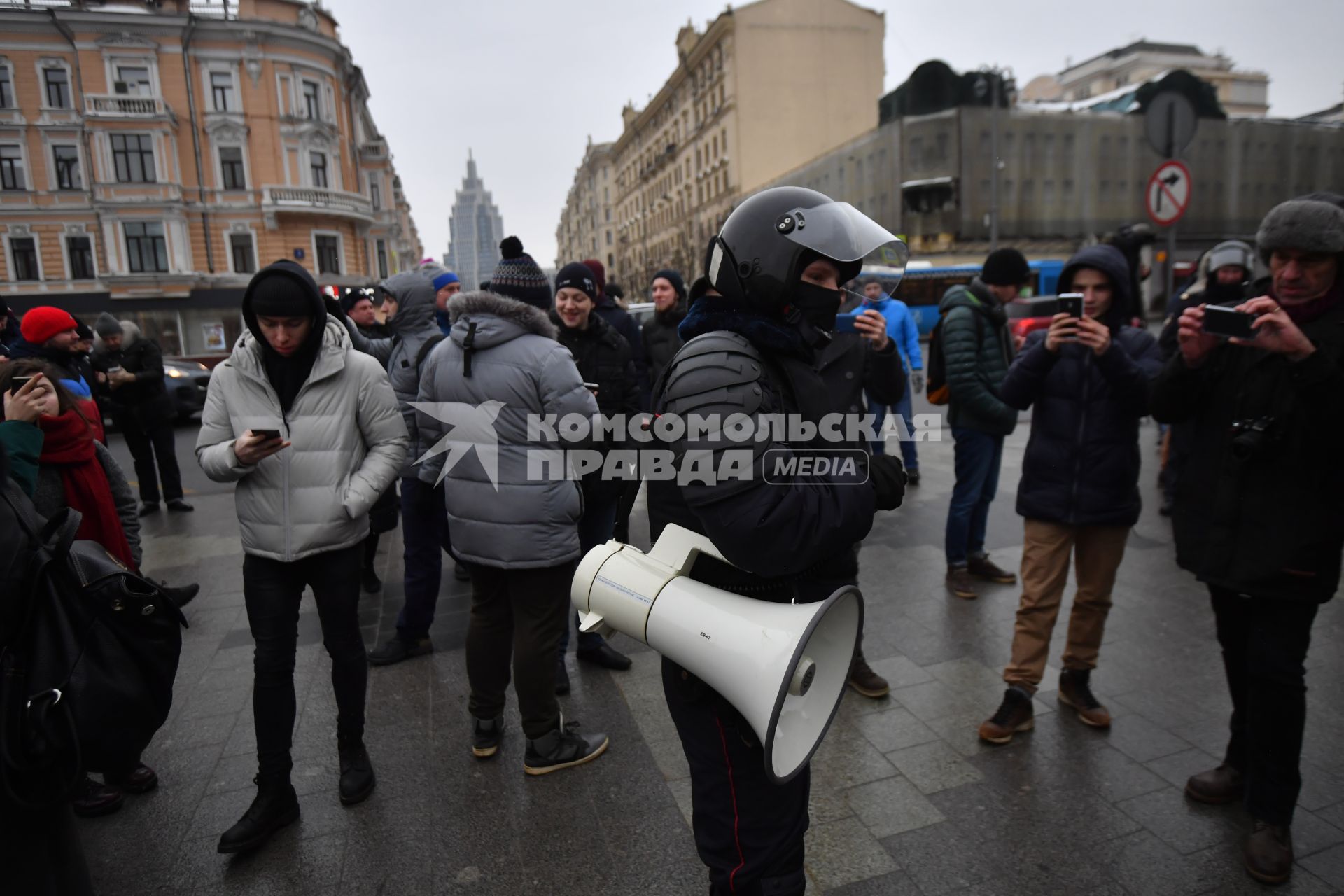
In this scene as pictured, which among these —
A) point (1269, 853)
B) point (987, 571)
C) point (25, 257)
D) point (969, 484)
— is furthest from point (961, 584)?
point (25, 257)

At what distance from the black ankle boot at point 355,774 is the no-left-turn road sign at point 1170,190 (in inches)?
264

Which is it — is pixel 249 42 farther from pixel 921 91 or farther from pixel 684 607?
pixel 684 607

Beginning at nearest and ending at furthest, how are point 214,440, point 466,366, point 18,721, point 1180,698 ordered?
point 18,721 < point 214,440 < point 466,366 < point 1180,698

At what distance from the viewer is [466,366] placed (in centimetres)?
301

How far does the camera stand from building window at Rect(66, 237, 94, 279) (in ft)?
115

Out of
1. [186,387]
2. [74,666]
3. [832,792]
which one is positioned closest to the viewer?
[74,666]

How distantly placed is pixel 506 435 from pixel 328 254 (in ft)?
137

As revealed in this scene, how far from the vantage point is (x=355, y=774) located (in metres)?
2.95

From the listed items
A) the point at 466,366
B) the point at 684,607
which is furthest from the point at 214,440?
the point at 684,607

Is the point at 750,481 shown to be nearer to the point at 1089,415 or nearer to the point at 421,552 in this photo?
the point at 1089,415

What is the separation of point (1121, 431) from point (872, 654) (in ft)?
5.47

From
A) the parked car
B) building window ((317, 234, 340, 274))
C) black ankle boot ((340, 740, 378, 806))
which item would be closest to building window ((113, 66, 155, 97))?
building window ((317, 234, 340, 274))

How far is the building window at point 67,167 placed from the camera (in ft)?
115

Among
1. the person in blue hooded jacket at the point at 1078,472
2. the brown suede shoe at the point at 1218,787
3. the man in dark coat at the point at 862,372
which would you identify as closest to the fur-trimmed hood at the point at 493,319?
the man in dark coat at the point at 862,372
